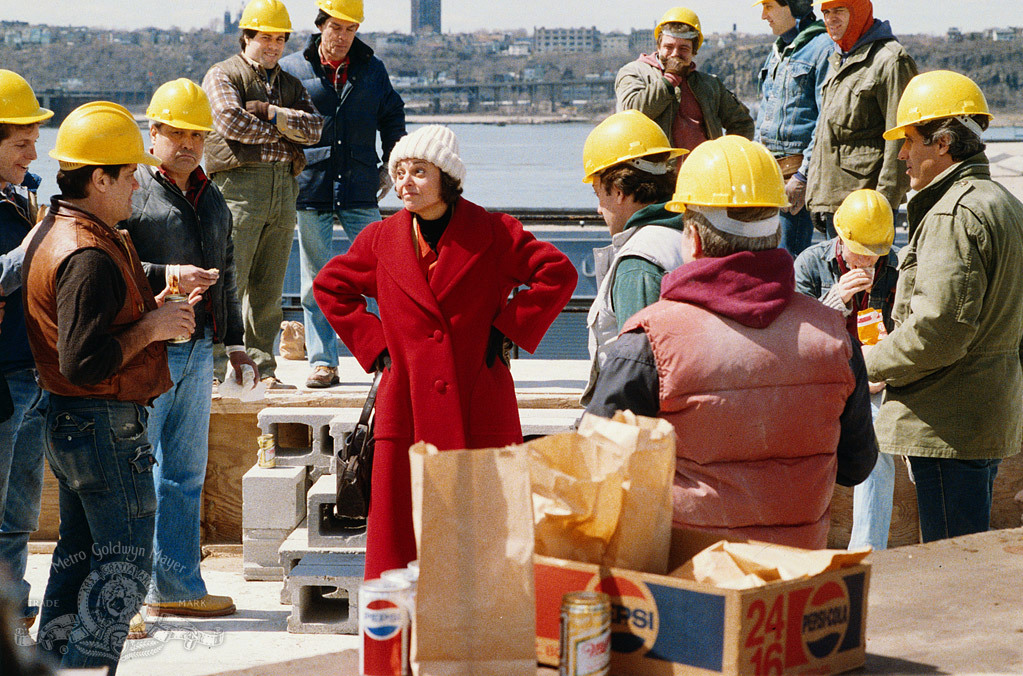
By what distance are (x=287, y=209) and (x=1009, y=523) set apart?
4.33m

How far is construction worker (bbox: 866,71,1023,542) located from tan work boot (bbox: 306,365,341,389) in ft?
10.7

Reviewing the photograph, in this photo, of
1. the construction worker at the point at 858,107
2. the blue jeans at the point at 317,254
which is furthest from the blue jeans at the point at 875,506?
the blue jeans at the point at 317,254

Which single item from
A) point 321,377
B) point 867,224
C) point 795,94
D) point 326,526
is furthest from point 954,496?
point 321,377

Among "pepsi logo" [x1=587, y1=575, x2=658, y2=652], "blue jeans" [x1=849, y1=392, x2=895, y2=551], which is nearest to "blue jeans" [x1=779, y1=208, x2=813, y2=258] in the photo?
"blue jeans" [x1=849, y1=392, x2=895, y2=551]

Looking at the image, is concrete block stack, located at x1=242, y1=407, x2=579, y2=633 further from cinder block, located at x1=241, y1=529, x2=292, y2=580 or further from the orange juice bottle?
the orange juice bottle

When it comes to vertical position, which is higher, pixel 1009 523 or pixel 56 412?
pixel 56 412

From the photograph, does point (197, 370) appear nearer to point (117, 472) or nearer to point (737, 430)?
point (117, 472)

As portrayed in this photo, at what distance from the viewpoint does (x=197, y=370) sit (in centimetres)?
457

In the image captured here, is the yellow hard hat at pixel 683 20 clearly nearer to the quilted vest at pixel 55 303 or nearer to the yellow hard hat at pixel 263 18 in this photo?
the yellow hard hat at pixel 263 18

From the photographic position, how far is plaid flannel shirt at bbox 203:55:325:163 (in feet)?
18.8

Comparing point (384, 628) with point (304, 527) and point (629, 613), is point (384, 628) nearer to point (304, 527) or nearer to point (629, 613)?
point (629, 613)

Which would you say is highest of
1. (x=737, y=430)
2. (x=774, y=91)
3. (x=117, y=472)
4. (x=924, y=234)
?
(x=774, y=91)

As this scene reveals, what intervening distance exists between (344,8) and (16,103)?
7.63 ft

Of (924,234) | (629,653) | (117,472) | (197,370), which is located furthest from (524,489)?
(197,370)
